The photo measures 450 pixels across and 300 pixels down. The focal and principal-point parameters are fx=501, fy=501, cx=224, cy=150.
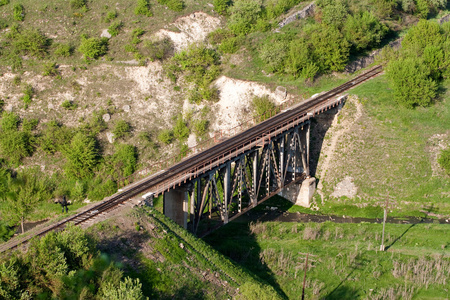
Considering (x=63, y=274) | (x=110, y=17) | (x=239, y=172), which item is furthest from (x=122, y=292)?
(x=110, y=17)

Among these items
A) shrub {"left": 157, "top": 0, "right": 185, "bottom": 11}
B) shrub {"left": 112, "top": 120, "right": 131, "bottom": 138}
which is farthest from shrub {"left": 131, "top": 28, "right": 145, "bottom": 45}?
shrub {"left": 112, "top": 120, "right": 131, "bottom": 138}

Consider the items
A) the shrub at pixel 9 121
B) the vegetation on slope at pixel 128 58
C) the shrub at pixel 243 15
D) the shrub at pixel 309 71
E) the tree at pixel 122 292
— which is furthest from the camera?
the shrub at pixel 243 15

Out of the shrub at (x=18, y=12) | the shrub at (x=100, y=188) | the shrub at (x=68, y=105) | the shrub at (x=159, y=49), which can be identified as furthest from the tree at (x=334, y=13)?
the shrub at (x=18, y=12)

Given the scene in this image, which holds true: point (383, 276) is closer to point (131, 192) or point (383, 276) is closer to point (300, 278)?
point (300, 278)

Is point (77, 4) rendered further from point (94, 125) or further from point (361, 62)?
point (361, 62)

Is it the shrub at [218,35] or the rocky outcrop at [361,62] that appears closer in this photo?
the rocky outcrop at [361,62]

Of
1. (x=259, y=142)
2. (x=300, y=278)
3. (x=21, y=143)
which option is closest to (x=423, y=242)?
(x=300, y=278)

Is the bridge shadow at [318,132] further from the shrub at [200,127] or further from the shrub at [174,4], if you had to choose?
the shrub at [174,4]
